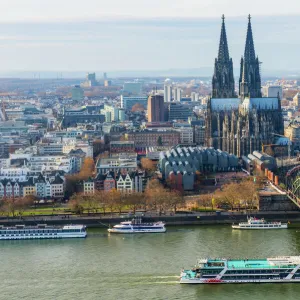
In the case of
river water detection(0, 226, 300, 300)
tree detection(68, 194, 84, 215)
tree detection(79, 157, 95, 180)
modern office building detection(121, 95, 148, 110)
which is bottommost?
river water detection(0, 226, 300, 300)

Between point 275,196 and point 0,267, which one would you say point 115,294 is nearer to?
point 0,267

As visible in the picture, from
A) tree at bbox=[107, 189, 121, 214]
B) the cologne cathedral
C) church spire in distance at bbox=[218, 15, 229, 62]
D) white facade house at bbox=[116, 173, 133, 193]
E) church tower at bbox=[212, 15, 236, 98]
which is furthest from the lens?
church tower at bbox=[212, 15, 236, 98]

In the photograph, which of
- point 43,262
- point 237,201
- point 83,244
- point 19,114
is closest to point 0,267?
point 43,262

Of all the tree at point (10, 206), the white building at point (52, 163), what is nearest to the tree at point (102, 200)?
the tree at point (10, 206)

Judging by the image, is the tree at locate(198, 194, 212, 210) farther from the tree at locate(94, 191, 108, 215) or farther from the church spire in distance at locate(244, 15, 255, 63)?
the church spire in distance at locate(244, 15, 255, 63)

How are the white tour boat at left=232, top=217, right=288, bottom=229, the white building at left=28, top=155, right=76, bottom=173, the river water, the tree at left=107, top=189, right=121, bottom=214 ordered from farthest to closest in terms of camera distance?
the white building at left=28, top=155, right=76, bottom=173, the tree at left=107, top=189, right=121, bottom=214, the white tour boat at left=232, top=217, right=288, bottom=229, the river water

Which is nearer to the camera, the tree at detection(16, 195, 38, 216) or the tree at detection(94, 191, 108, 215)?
the tree at detection(16, 195, 38, 216)

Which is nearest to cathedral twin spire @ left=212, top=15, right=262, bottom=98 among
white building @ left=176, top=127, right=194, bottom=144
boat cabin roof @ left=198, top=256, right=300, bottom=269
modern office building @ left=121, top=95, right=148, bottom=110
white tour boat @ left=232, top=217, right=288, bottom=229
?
white building @ left=176, top=127, right=194, bottom=144

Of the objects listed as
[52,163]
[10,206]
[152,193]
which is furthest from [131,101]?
[10,206]
